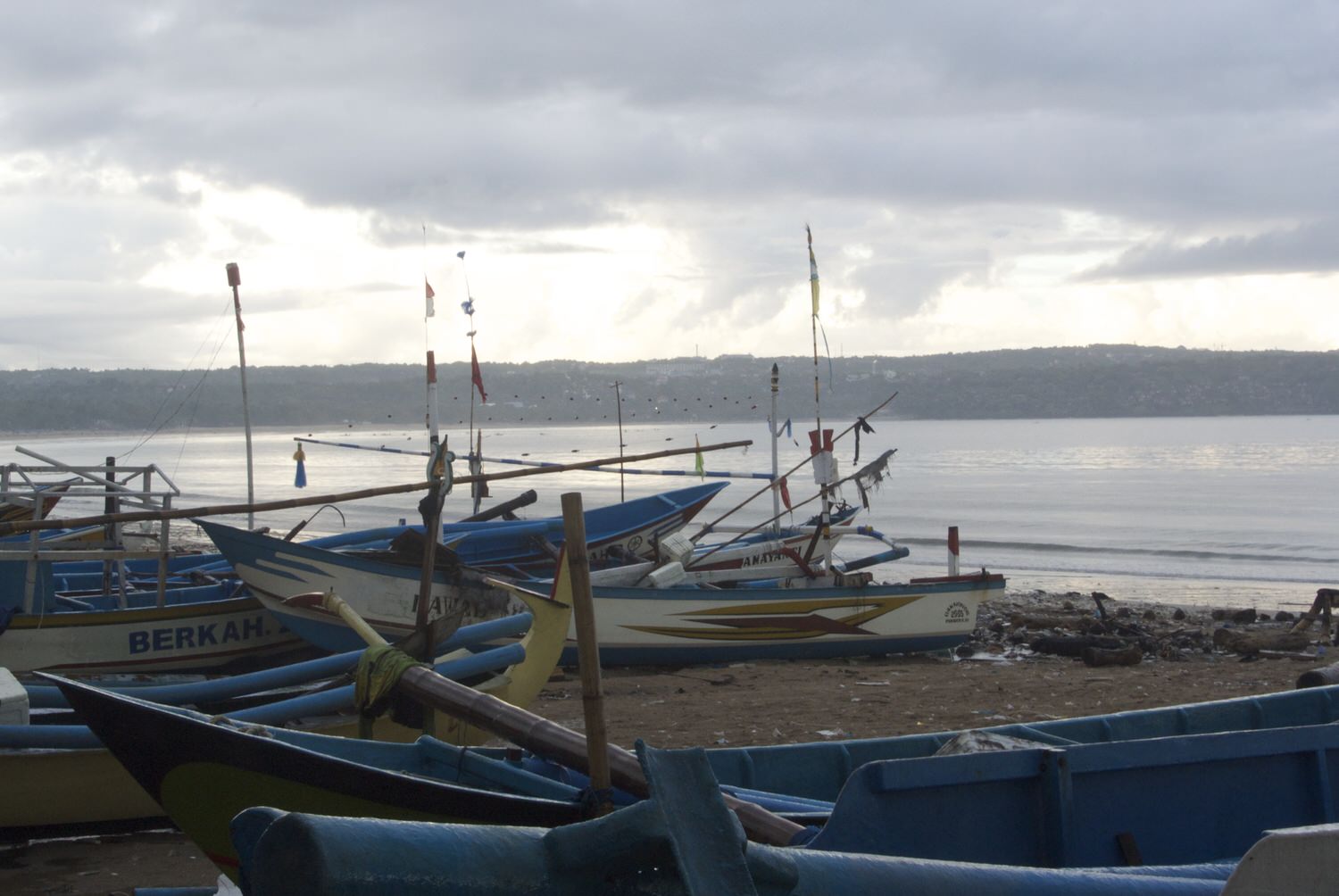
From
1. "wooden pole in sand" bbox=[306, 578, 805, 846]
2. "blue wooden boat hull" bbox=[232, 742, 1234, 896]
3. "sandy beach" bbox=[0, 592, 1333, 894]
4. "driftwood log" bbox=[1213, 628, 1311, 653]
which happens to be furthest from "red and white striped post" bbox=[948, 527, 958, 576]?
"blue wooden boat hull" bbox=[232, 742, 1234, 896]

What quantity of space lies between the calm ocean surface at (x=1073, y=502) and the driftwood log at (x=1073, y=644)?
8183 millimetres

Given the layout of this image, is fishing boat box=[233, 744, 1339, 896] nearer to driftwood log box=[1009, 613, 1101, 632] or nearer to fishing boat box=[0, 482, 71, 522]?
fishing boat box=[0, 482, 71, 522]

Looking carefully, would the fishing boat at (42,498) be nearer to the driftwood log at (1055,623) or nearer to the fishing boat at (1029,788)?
the fishing boat at (1029,788)

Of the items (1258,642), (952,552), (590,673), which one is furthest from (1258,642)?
(590,673)

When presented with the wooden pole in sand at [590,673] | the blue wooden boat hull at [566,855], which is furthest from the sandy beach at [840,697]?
the blue wooden boat hull at [566,855]

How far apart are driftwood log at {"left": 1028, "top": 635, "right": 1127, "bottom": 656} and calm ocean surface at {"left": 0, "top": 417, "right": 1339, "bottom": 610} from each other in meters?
8.18

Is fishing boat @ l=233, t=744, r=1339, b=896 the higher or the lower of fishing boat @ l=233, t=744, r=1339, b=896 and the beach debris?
the higher

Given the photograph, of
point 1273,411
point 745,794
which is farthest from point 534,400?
point 745,794

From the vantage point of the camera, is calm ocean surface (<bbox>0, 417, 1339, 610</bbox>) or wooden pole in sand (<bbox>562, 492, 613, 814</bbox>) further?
calm ocean surface (<bbox>0, 417, 1339, 610</bbox>)

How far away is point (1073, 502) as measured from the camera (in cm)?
4366

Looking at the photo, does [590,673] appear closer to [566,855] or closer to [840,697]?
[566,855]

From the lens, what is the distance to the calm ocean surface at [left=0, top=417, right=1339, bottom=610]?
25.9 meters

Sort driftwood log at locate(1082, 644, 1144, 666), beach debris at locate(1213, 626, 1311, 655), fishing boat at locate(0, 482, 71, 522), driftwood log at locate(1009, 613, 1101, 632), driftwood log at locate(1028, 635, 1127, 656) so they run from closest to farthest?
1. fishing boat at locate(0, 482, 71, 522)
2. driftwood log at locate(1082, 644, 1144, 666)
3. driftwood log at locate(1028, 635, 1127, 656)
4. beach debris at locate(1213, 626, 1311, 655)
5. driftwood log at locate(1009, 613, 1101, 632)

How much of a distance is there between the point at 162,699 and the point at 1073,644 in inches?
388
